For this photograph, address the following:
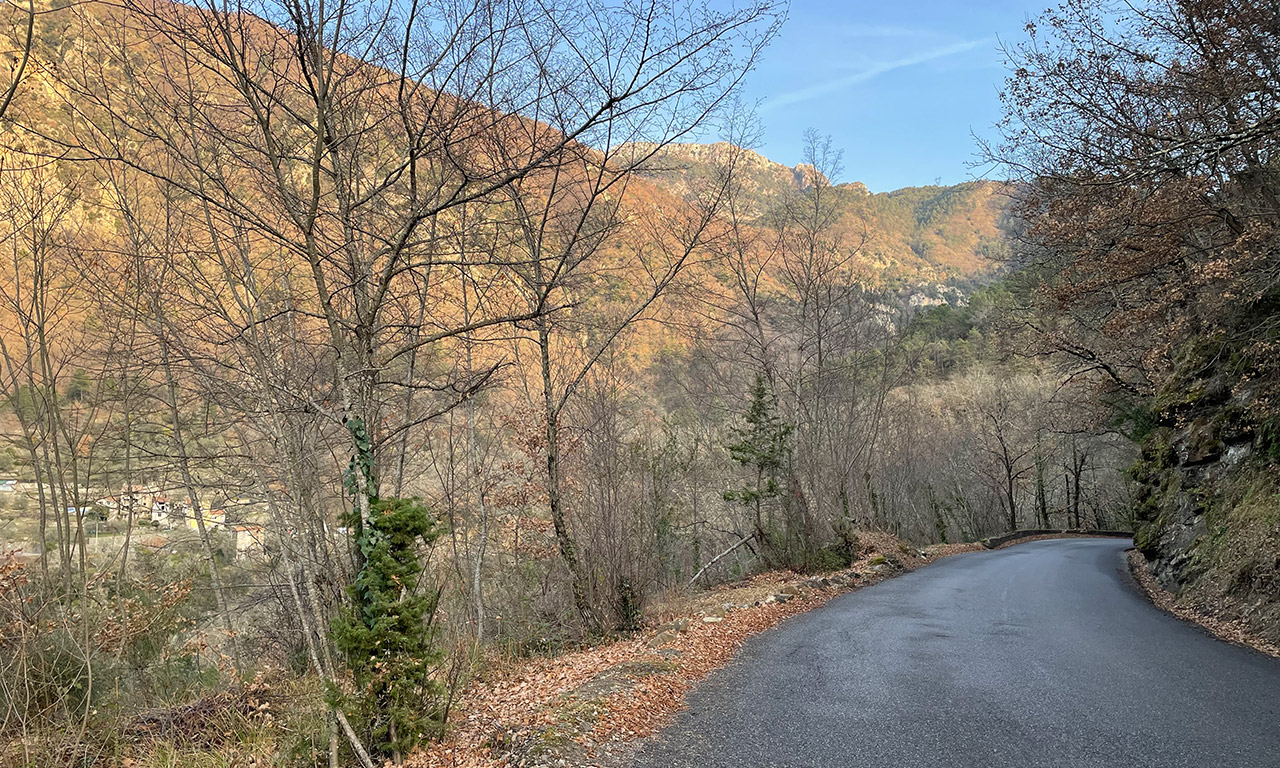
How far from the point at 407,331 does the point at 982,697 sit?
6615 mm

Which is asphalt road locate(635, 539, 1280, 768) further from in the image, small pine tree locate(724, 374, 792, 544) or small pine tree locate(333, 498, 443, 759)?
small pine tree locate(724, 374, 792, 544)

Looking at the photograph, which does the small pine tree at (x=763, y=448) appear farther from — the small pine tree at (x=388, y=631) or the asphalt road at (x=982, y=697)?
the small pine tree at (x=388, y=631)

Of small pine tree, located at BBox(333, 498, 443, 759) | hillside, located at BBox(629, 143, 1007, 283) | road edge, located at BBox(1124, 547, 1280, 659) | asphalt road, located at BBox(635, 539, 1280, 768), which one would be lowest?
road edge, located at BBox(1124, 547, 1280, 659)

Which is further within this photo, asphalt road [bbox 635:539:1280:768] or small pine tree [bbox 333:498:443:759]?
asphalt road [bbox 635:539:1280:768]

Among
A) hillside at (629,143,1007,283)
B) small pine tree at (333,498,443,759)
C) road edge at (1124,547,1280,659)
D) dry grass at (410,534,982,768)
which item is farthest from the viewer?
hillside at (629,143,1007,283)

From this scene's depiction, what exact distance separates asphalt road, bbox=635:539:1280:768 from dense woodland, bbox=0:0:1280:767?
7.33 ft

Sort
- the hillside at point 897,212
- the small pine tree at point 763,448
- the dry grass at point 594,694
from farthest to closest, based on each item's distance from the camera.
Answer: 1. the small pine tree at point 763,448
2. the hillside at point 897,212
3. the dry grass at point 594,694

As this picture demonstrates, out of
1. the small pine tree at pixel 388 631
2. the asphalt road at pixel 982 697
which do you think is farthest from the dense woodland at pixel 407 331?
the asphalt road at pixel 982 697

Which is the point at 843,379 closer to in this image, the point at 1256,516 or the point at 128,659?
the point at 1256,516

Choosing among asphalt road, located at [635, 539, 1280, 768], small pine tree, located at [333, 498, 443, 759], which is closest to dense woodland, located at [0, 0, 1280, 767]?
small pine tree, located at [333, 498, 443, 759]

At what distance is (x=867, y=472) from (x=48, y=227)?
1987 cm

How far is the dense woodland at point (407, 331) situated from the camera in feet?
16.6

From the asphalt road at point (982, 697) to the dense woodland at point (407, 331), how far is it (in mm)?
2234

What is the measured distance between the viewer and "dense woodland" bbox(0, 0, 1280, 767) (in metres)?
5.06
